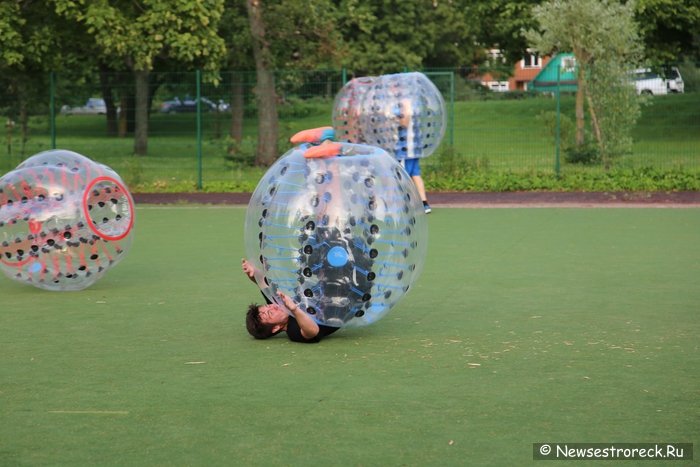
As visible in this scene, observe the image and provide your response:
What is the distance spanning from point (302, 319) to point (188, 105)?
19023mm

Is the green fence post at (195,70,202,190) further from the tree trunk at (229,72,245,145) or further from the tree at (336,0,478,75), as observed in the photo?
the tree at (336,0,478,75)

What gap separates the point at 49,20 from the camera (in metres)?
25.7

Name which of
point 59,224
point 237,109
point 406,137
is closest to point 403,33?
point 237,109

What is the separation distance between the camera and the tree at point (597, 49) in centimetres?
2388

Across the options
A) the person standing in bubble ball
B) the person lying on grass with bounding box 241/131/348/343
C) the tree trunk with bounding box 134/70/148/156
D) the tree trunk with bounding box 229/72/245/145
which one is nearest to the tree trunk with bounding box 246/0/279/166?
the tree trunk with bounding box 229/72/245/145

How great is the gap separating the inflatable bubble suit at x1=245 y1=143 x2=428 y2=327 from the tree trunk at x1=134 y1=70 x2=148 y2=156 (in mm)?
19377

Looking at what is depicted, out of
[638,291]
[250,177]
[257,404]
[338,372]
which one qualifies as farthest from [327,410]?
[250,177]

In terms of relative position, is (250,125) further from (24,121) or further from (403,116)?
(403,116)

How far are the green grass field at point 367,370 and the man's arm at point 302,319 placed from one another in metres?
0.12

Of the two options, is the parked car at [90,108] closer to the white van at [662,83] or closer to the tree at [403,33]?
the white van at [662,83]

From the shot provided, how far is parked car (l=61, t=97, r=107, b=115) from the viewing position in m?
25.7

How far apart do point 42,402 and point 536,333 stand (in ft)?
12.1

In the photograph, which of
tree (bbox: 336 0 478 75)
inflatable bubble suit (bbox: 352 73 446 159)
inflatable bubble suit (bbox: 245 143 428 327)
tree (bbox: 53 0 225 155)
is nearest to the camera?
inflatable bubble suit (bbox: 245 143 428 327)

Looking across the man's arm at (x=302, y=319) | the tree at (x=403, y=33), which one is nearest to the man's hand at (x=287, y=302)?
the man's arm at (x=302, y=319)
